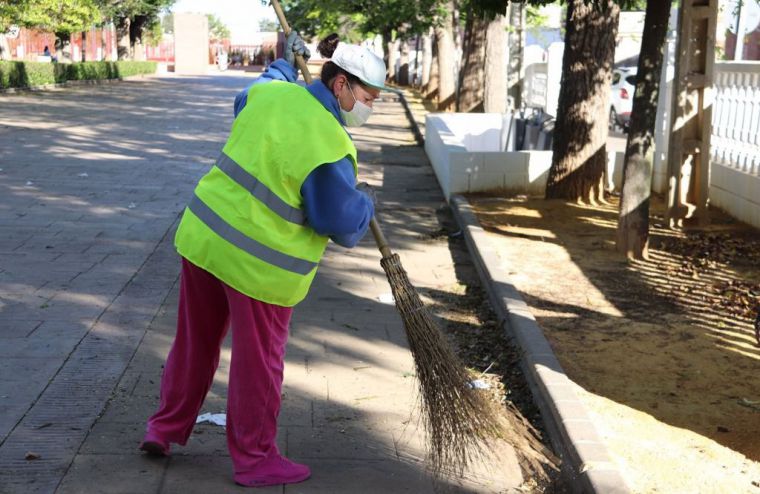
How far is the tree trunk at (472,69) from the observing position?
21156 mm

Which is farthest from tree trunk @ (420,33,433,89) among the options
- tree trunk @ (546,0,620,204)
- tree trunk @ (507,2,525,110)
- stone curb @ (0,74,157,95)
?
tree trunk @ (546,0,620,204)

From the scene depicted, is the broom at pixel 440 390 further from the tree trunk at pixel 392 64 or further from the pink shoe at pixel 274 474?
the tree trunk at pixel 392 64

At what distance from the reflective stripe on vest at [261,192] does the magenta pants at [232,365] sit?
13.4 inches

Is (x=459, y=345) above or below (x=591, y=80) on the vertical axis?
below

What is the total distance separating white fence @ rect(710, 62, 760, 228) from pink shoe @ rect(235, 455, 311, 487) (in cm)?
671

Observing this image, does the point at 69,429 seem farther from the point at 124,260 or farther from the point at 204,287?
the point at 124,260

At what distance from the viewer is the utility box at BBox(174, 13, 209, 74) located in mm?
71250

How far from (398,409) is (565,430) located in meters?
0.91

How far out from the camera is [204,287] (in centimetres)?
394

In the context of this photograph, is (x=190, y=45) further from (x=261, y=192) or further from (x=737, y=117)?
(x=261, y=192)

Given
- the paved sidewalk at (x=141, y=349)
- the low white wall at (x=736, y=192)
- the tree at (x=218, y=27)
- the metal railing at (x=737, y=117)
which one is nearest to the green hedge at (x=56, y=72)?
the paved sidewalk at (x=141, y=349)

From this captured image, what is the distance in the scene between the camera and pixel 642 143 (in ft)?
28.2

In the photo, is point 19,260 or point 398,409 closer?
point 398,409

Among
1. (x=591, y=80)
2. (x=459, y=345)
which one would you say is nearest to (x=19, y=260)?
(x=459, y=345)
